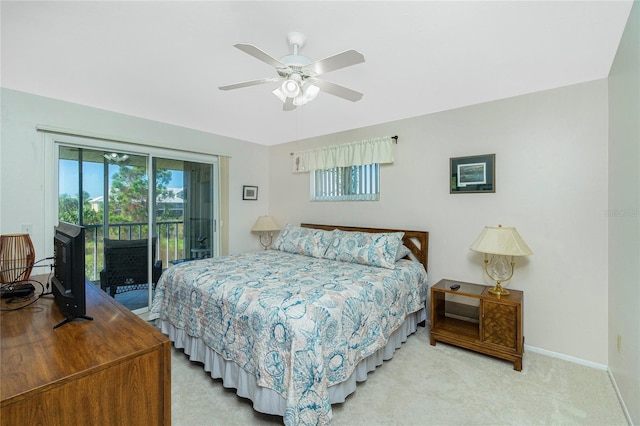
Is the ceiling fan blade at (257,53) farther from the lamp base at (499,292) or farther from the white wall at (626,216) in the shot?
the lamp base at (499,292)

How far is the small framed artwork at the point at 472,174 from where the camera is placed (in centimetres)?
282

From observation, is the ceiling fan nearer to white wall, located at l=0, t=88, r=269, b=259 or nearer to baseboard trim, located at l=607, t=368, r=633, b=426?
white wall, located at l=0, t=88, r=269, b=259

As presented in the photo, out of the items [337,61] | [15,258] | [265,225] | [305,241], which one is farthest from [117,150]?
[337,61]

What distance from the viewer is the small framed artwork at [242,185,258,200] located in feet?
14.9

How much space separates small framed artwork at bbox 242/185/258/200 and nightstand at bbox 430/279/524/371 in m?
3.09

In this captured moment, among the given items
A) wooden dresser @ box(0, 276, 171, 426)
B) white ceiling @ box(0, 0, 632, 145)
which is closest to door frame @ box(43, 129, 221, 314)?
white ceiling @ box(0, 0, 632, 145)

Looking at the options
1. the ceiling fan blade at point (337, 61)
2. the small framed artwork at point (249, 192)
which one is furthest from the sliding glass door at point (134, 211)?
the ceiling fan blade at point (337, 61)

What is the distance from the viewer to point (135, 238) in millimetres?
3533

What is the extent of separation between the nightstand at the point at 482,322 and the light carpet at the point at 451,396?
14 cm

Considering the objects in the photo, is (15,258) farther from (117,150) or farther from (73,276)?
(117,150)

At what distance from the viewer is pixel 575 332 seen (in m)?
2.45

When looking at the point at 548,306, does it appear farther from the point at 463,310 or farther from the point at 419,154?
the point at 419,154

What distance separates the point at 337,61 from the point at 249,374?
2.01 metres

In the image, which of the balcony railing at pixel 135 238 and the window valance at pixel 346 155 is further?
the window valance at pixel 346 155
